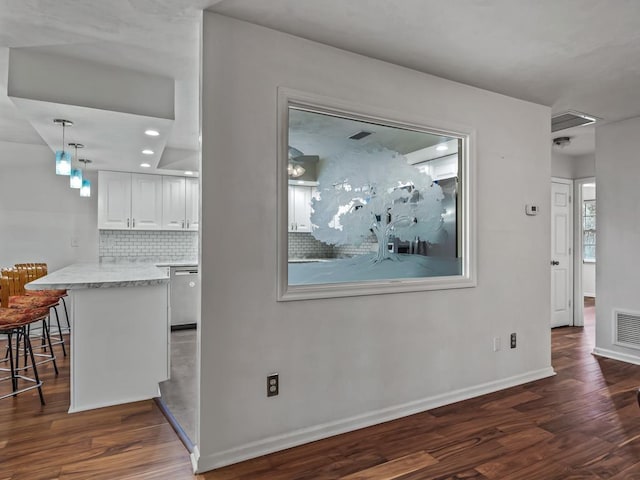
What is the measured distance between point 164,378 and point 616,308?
4.55 meters

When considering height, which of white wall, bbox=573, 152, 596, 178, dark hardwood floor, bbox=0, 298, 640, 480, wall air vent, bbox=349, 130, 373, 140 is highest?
white wall, bbox=573, 152, 596, 178

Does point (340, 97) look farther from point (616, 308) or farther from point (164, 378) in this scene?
point (616, 308)

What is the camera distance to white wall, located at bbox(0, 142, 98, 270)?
485 centimetres

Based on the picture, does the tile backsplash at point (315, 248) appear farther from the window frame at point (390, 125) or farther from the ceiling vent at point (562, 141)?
the ceiling vent at point (562, 141)

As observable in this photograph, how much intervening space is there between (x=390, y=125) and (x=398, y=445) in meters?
2.13

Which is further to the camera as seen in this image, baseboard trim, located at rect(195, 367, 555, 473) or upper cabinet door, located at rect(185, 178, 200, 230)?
upper cabinet door, located at rect(185, 178, 200, 230)

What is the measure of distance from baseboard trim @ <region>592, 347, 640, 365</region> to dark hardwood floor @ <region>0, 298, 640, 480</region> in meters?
1.06

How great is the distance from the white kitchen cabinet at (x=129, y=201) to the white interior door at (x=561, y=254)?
18.7 ft

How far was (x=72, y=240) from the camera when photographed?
5188mm

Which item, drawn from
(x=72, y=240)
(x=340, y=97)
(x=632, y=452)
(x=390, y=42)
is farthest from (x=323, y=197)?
(x=72, y=240)

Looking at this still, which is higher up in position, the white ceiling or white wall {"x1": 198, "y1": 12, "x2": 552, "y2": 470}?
the white ceiling

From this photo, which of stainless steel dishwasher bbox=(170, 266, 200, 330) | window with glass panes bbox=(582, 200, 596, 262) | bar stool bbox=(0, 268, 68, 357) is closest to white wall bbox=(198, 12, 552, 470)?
bar stool bbox=(0, 268, 68, 357)

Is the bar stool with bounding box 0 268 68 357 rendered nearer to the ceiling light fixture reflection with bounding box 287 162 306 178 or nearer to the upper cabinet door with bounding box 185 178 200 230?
the upper cabinet door with bounding box 185 178 200 230

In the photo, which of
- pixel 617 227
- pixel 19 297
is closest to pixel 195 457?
pixel 19 297
